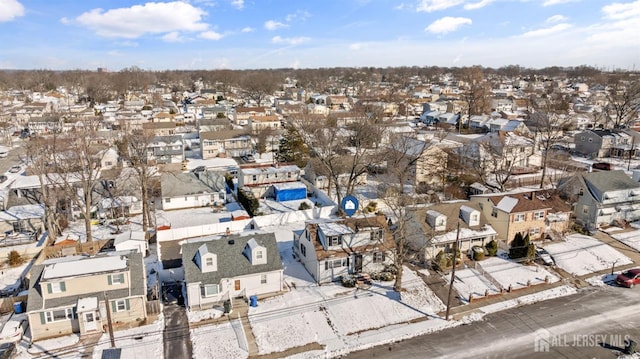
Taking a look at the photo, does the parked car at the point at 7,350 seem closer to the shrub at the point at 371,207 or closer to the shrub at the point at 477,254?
the shrub at the point at 371,207

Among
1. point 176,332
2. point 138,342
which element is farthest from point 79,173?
point 176,332

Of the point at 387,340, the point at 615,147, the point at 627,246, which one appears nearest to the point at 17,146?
the point at 387,340

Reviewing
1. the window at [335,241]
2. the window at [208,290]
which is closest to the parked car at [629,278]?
the window at [335,241]

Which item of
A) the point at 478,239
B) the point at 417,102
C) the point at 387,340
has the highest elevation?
the point at 417,102

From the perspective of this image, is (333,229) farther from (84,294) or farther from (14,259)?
(14,259)

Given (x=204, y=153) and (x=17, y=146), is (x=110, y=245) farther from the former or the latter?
(x=17, y=146)

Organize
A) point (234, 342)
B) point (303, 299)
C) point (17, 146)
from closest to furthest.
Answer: point (234, 342) → point (303, 299) → point (17, 146)
